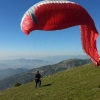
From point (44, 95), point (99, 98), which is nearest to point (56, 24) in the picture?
point (99, 98)

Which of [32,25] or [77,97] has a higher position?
[32,25]

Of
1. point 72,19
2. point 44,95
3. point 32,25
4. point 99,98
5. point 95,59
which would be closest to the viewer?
point 32,25

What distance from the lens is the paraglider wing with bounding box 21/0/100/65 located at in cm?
1438

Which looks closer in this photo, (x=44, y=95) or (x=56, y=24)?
(x=56, y=24)

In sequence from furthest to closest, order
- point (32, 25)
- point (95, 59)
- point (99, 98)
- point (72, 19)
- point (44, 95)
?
point (44, 95)
point (99, 98)
point (95, 59)
point (72, 19)
point (32, 25)

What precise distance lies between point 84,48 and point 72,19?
3131 millimetres

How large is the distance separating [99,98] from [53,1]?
12.1 meters

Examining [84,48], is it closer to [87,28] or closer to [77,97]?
[87,28]

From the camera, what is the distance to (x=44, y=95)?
28312mm

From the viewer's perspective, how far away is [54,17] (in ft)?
49.1

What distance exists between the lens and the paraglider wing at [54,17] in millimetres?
14377

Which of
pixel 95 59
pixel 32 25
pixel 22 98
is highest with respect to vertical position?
pixel 32 25

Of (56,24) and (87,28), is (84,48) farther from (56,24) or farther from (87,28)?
(56,24)

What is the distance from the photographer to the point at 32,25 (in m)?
14.4
